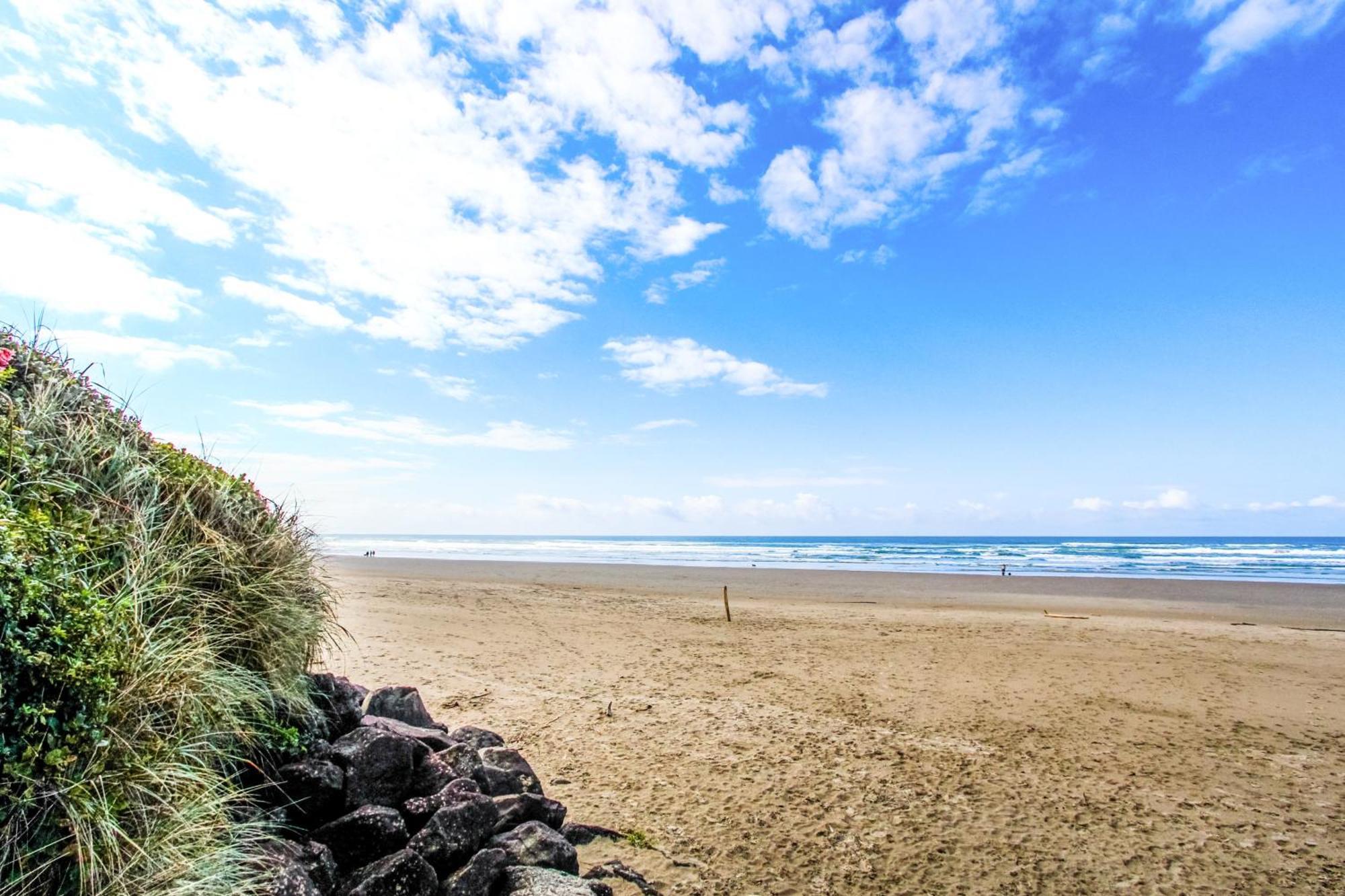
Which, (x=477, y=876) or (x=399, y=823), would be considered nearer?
(x=477, y=876)

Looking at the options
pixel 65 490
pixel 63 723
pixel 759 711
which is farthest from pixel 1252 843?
pixel 65 490

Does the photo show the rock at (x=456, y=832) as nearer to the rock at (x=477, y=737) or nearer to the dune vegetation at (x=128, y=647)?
the dune vegetation at (x=128, y=647)

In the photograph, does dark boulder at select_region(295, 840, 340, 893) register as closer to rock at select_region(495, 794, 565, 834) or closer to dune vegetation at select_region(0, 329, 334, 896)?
dune vegetation at select_region(0, 329, 334, 896)

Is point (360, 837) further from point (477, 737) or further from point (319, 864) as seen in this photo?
point (477, 737)

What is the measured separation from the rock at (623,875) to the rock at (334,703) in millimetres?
2119

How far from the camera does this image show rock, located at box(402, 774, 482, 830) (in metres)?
4.31

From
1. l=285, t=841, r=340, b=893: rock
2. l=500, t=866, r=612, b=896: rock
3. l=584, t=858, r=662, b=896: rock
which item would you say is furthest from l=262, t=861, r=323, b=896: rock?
l=584, t=858, r=662, b=896: rock

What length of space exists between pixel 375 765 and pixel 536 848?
123 centimetres

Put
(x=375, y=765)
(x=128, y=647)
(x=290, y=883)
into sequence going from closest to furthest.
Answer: (x=128, y=647), (x=290, y=883), (x=375, y=765)

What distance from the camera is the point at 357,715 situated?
5.12 m

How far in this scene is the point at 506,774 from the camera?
5.42m

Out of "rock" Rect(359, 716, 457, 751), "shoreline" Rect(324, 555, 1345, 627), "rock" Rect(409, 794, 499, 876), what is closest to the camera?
"rock" Rect(409, 794, 499, 876)

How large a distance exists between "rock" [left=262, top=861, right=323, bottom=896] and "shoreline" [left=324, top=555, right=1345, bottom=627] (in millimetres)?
14853

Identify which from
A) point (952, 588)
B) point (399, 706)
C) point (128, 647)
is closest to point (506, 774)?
point (399, 706)
